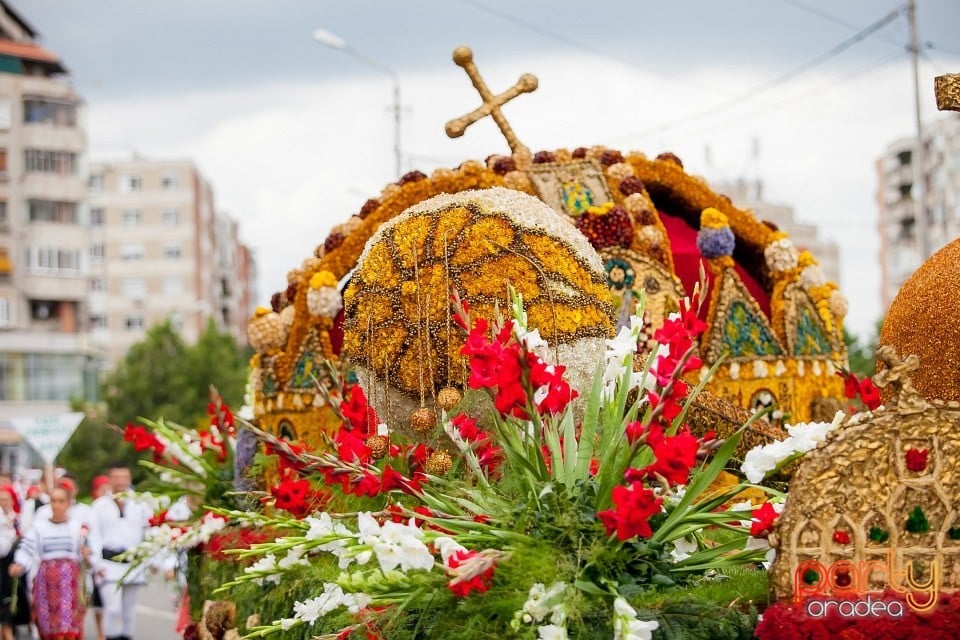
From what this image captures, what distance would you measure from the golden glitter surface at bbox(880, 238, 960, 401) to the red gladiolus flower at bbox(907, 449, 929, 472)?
1.57 m

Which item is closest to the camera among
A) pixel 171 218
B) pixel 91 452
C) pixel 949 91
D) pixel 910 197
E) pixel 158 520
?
pixel 949 91

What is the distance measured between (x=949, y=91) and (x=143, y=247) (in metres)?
86.5

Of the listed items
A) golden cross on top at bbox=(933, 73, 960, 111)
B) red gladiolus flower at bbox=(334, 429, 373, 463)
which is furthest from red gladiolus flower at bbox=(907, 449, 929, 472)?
red gladiolus flower at bbox=(334, 429, 373, 463)

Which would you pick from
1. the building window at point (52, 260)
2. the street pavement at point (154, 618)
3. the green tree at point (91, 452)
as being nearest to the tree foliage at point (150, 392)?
the green tree at point (91, 452)

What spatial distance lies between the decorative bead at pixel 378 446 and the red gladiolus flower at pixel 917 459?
8.61 ft

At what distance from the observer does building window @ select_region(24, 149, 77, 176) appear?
202 ft

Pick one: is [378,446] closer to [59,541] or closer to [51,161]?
[59,541]

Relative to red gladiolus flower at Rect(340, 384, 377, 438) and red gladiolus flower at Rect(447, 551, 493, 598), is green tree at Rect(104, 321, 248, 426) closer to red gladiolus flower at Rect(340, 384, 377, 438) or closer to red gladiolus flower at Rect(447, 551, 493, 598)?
red gladiolus flower at Rect(340, 384, 377, 438)

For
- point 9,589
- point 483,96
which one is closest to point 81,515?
point 9,589

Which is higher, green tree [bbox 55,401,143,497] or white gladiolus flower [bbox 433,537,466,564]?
white gladiolus flower [bbox 433,537,466,564]

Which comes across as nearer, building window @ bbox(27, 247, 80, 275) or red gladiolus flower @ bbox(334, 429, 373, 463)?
red gladiolus flower @ bbox(334, 429, 373, 463)

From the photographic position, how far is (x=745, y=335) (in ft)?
32.0

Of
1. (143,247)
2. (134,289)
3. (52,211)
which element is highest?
(143,247)

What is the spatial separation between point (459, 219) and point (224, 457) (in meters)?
3.72
